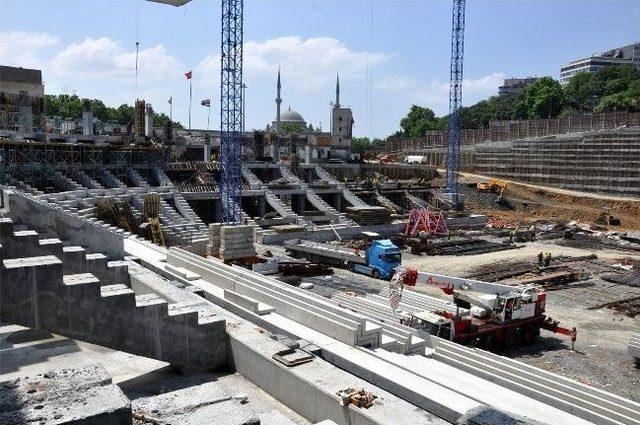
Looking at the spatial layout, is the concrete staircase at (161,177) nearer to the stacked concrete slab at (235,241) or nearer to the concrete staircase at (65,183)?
the concrete staircase at (65,183)

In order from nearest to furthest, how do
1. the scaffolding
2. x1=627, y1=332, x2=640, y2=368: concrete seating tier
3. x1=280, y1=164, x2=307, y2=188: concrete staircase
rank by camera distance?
x1=627, y1=332, x2=640, y2=368: concrete seating tier < the scaffolding < x1=280, y1=164, x2=307, y2=188: concrete staircase

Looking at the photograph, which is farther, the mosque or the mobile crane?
the mosque

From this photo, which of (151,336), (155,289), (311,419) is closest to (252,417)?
(311,419)

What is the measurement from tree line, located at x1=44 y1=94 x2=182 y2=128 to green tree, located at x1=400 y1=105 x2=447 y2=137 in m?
53.9

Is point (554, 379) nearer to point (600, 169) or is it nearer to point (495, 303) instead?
point (495, 303)

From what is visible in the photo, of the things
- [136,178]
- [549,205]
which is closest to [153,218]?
[136,178]

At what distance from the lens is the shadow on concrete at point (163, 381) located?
344 inches

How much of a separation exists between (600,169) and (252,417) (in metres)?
64.7

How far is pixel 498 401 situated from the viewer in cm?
988

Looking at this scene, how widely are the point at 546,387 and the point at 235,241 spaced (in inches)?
753

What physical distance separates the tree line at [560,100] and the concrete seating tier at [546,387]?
3569 inches

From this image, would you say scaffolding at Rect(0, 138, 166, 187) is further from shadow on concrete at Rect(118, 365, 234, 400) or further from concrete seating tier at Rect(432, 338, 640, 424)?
concrete seating tier at Rect(432, 338, 640, 424)

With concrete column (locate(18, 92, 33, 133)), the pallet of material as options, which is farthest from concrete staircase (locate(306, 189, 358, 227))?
concrete column (locate(18, 92, 33, 133))

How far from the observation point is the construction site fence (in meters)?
76.1
